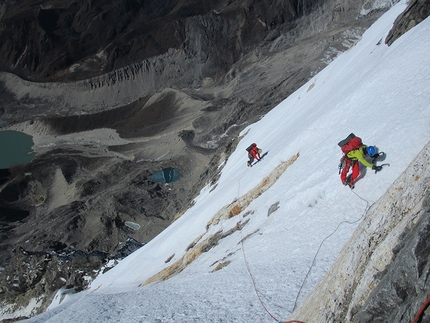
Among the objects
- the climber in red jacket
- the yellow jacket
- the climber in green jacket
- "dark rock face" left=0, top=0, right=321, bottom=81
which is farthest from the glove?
"dark rock face" left=0, top=0, right=321, bottom=81

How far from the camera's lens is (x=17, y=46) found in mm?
73250

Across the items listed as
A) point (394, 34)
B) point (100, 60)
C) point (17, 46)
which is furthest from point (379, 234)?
point (17, 46)

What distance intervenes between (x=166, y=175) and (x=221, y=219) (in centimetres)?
1906

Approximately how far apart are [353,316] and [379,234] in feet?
2.86

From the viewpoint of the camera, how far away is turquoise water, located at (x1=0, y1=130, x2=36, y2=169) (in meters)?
48.1

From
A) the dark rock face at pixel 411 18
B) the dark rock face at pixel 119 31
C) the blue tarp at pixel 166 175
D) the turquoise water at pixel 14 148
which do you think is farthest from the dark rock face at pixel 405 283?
the dark rock face at pixel 119 31

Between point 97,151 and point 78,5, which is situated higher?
point 78,5

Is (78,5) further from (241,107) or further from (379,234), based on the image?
(379,234)

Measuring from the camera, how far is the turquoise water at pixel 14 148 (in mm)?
48125

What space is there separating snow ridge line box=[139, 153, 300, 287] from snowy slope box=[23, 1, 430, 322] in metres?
0.23

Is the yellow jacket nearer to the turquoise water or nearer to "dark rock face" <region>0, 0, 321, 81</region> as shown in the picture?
the turquoise water

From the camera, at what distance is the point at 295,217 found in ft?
26.7

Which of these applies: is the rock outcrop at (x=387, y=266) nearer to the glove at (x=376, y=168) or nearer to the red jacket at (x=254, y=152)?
the glove at (x=376, y=168)

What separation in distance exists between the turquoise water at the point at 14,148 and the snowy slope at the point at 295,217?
39568 mm
